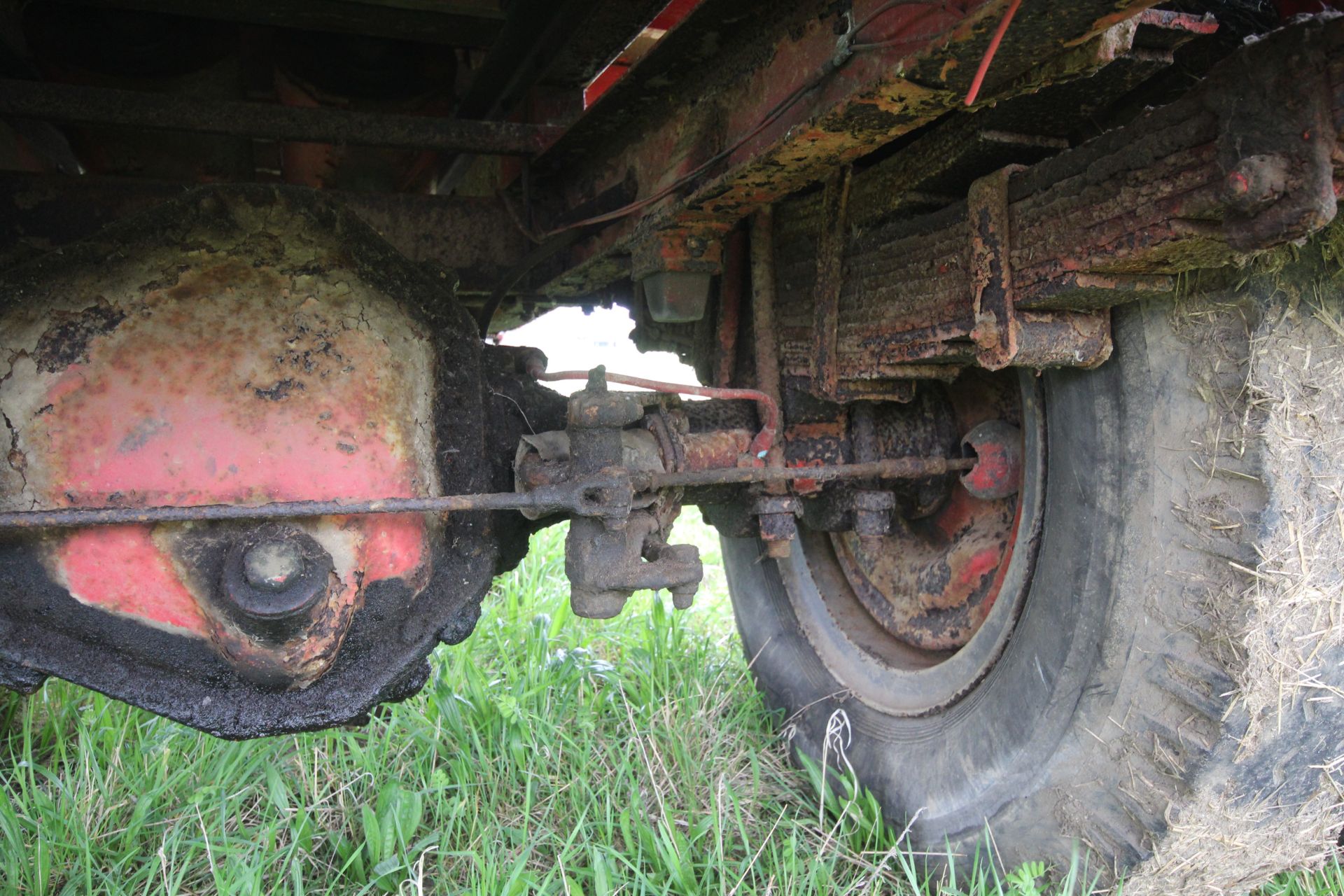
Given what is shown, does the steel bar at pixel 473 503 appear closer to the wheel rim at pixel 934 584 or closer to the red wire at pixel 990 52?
the wheel rim at pixel 934 584

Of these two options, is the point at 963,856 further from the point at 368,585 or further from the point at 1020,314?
the point at 368,585

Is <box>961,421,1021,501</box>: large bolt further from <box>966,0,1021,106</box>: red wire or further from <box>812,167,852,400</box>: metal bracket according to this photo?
<box>966,0,1021,106</box>: red wire

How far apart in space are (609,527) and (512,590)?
172 cm

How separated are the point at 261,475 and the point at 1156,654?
1255mm

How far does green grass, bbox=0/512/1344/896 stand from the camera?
1601 millimetres

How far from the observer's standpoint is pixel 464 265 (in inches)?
77.2

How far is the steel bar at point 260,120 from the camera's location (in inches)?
58.1

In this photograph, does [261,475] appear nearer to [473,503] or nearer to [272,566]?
[272,566]

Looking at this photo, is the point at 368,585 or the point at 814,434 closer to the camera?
the point at 368,585

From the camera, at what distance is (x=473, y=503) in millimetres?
1356

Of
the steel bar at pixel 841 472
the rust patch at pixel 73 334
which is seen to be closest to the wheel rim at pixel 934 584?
the steel bar at pixel 841 472

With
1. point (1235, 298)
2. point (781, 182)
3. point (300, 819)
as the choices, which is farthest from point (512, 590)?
point (1235, 298)

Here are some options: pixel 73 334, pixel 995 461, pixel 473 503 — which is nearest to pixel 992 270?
pixel 995 461

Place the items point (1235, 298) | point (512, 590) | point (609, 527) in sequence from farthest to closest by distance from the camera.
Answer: point (512, 590) → point (609, 527) → point (1235, 298)
